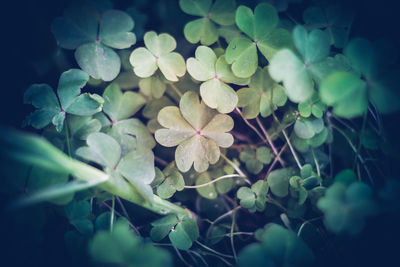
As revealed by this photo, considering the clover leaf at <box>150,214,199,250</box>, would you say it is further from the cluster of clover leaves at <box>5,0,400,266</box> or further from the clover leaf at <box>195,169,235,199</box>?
the clover leaf at <box>195,169,235,199</box>

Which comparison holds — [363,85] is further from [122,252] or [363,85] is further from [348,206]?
[122,252]

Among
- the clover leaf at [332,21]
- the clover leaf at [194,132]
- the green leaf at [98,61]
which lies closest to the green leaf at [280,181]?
the clover leaf at [194,132]

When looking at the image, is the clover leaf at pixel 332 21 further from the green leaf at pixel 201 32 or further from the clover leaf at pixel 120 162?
the clover leaf at pixel 120 162

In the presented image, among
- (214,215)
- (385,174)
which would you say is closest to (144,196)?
(214,215)

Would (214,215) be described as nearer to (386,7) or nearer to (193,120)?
(193,120)

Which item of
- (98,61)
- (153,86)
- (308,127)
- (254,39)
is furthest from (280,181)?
(98,61)

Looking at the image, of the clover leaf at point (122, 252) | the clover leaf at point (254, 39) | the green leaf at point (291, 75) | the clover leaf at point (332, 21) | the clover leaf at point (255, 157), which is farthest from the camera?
A: the clover leaf at point (255, 157)
